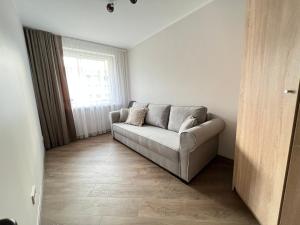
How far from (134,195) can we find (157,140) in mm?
743

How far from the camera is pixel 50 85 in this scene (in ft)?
9.09

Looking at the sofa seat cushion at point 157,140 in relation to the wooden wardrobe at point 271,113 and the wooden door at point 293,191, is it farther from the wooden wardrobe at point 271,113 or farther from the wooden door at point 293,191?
the wooden door at point 293,191

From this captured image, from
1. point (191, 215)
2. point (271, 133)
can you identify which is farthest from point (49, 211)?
point (271, 133)

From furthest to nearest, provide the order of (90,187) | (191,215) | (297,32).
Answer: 1. (90,187)
2. (191,215)
3. (297,32)

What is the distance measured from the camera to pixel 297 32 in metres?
0.79

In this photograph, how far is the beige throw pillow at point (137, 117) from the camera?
9.52ft

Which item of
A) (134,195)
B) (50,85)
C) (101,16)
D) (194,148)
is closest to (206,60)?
(194,148)

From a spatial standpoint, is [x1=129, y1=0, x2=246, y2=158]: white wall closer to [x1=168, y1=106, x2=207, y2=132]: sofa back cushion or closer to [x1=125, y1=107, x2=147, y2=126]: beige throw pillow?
[x1=168, y1=106, x2=207, y2=132]: sofa back cushion

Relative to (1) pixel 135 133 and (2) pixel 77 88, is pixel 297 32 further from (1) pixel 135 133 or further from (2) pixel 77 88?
(2) pixel 77 88

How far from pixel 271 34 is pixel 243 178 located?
123 centimetres

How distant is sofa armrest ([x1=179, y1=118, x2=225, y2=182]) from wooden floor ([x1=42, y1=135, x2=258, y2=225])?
15cm

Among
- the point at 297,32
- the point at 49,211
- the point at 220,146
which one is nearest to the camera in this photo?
the point at 297,32

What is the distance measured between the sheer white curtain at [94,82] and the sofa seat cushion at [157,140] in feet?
3.95

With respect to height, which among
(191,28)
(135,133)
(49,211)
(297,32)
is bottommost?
(49,211)
